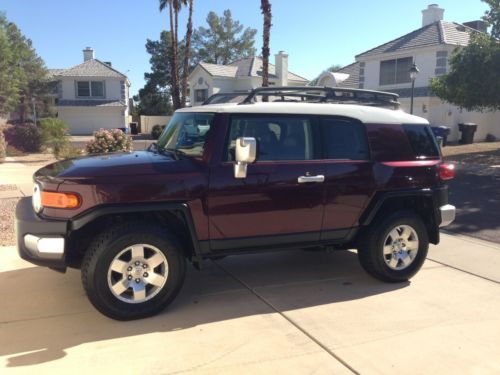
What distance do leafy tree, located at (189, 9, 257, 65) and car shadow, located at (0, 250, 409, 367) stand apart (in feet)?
217

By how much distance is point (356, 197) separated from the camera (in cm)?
483

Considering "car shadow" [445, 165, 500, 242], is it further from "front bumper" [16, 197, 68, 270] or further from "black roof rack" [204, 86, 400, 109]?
"front bumper" [16, 197, 68, 270]

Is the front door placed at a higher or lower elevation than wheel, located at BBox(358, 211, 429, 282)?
higher

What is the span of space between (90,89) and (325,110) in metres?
43.1

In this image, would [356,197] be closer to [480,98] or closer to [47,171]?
[47,171]

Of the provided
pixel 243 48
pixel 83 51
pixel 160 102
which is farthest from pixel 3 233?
pixel 243 48

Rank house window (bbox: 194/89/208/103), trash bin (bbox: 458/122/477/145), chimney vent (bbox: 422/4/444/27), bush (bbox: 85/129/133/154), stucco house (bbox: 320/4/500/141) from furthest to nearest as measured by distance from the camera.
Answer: house window (bbox: 194/89/208/103), chimney vent (bbox: 422/4/444/27), stucco house (bbox: 320/4/500/141), trash bin (bbox: 458/122/477/145), bush (bbox: 85/129/133/154)

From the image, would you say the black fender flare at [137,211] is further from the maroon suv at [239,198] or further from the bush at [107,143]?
the bush at [107,143]

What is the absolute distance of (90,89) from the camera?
44.3 metres

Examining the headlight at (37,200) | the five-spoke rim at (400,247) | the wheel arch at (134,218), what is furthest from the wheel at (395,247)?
the headlight at (37,200)

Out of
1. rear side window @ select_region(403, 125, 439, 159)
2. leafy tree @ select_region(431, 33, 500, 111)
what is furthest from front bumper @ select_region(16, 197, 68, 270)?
leafy tree @ select_region(431, 33, 500, 111)

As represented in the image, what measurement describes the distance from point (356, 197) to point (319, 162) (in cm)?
54

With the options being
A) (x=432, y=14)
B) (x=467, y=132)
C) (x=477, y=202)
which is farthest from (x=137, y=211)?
(x=432, y=14)

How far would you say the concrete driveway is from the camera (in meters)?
3.47
